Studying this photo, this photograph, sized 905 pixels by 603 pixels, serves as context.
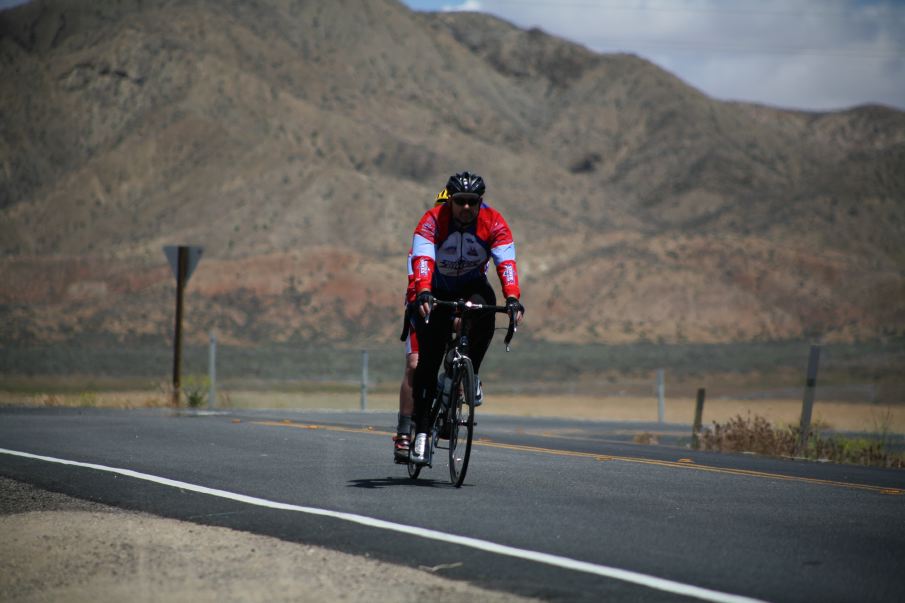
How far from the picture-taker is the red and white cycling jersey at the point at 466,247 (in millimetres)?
9031

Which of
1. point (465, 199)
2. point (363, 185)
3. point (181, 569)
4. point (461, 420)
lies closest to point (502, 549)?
point (181, 569)

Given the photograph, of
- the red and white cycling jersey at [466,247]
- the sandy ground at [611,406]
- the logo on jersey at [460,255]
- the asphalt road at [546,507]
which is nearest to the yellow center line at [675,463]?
the asphalt road at [546,507]

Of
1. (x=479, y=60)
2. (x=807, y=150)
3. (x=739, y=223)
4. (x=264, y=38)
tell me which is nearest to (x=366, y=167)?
(x=264, y=38)

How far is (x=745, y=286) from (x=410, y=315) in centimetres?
7519

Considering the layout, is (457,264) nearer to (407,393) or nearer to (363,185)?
(407,393)

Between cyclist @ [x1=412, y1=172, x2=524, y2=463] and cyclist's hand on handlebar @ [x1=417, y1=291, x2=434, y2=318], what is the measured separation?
2 cm

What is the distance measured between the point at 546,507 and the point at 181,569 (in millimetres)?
2787

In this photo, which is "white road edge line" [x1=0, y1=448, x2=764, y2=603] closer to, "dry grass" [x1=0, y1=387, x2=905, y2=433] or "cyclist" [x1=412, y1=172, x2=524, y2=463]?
"cyclist" [x1=412, y1=172, x2=524, y2=463]

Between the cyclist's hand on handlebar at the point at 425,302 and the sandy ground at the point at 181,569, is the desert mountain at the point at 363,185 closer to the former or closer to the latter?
the cyclist's hand on handlebar at the point at 425,302

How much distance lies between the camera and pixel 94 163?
90562 mm

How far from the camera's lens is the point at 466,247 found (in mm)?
9102

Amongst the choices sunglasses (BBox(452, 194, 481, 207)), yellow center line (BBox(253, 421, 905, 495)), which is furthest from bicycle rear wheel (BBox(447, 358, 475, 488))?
yellow center line (BBox(253, 421, 905, 495))

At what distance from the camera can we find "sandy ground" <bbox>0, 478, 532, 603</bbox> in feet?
18.8

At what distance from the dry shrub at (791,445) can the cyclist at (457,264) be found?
7.66 m
